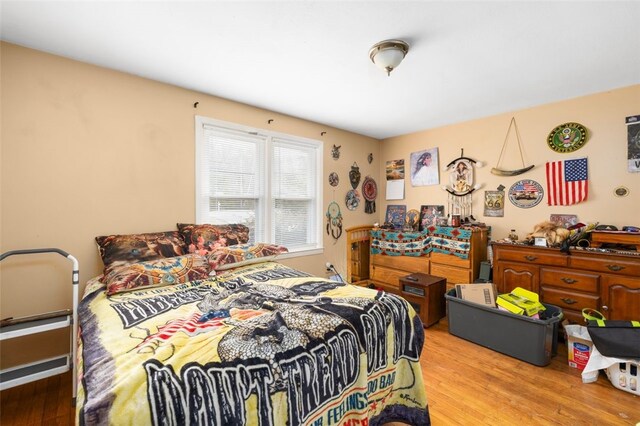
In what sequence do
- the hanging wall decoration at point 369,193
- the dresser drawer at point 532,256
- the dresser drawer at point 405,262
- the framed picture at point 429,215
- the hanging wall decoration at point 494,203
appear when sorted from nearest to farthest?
the dresser drawer at point 532,256 < the hanging wall decoration at point 494,203 < the dresser drawer at point 405,262 < the framed picture at point 429,215 < the hanging wall decoration at point 369,193

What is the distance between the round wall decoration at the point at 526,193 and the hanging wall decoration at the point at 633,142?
703 millimetres

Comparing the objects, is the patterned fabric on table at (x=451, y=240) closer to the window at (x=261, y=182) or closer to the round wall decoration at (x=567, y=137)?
the round wall decoration at (x=567, y=137)

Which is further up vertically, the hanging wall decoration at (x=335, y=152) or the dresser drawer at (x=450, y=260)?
the hanging wall decoration at (x=335, y=152)

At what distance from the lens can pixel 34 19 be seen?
1671mm

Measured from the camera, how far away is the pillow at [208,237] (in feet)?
7.97

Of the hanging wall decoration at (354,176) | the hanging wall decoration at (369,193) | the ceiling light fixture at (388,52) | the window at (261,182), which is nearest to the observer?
the ceiling light fixture at (388,52)

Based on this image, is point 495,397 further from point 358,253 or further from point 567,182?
point 358,253

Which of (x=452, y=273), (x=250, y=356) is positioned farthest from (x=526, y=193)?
(x=250, y=356)

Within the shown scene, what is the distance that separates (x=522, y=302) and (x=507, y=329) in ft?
0.93

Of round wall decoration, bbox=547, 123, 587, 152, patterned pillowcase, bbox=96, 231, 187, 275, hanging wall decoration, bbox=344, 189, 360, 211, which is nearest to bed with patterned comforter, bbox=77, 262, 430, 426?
patterned pillowcase, bbox=96, 231, 187, 275

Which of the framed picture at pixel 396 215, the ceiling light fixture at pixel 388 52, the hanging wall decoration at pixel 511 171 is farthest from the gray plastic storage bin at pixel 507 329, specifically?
the ceiling light fixture at pixel 388 52

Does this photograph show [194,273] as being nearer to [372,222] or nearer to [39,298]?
[39,298]

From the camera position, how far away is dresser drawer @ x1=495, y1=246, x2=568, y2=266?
8.33ft

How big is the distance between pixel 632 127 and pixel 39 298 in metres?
5.36
